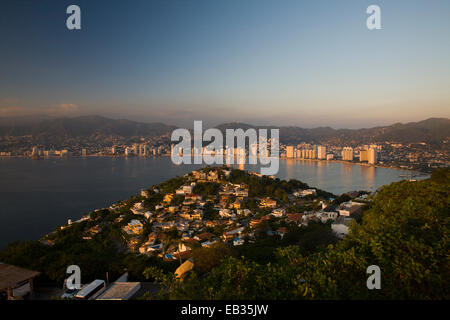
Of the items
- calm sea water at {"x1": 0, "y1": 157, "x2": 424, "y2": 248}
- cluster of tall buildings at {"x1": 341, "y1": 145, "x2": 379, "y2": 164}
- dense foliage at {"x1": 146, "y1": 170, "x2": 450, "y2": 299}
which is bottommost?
calm sea water at {"x1": 0, "y1": 157, "x2": 424, "y2": 248}

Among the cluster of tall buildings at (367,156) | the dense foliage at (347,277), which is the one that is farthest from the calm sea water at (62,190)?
the dense foliage at (347,277)

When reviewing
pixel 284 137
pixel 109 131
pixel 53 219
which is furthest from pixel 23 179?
pixel 284 137

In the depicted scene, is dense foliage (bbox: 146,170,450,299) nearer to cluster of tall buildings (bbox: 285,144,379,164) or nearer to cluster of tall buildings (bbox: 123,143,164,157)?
cluster of tall buildings (bbox: 285,144,379,164)

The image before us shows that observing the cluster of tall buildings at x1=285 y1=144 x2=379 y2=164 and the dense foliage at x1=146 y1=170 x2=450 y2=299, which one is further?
the cluster of tall buildings at x1=285 y1=144 x2=379 y2=164

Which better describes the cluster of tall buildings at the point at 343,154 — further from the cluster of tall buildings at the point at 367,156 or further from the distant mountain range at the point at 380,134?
the distant mountain range at the point at 380,134

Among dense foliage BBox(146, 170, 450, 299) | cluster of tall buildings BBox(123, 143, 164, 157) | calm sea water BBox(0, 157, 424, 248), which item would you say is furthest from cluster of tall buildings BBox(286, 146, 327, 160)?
dense foliage BBox(146, 170, 450, 299)

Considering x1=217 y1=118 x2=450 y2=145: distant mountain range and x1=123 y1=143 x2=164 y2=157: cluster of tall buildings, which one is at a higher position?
x1=217 y1=118 x2=450 y2=145: distant mountain range

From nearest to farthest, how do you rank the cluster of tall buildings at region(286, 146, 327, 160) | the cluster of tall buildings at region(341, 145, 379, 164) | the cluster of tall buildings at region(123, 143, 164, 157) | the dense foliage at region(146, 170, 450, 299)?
1. the dense foliage at region(146, 170, 450, 299)
2. the cluster of tall buildings at region(341, 145, 379, 164)
3. the cluster of tall buildings at region(286, 146, 327, 160)
4. the cluster of tall buildings at region(123, 143, 164, 157)

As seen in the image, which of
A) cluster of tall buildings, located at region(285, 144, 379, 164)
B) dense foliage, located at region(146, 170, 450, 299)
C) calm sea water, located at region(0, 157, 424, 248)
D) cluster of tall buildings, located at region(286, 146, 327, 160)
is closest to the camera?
dense foliage, located at region(146, 170, 450, 299)
